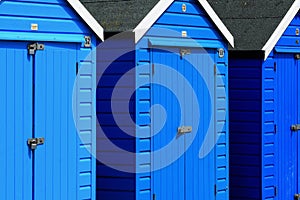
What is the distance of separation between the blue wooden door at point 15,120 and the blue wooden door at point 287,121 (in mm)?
4152

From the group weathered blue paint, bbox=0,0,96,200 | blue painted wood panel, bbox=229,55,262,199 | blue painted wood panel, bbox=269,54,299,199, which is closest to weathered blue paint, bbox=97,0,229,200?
weathered blue paint, bbox=0,0,96,200

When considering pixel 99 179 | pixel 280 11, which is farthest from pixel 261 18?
pixel 99 179

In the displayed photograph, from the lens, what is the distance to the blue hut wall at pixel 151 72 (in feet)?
27.2

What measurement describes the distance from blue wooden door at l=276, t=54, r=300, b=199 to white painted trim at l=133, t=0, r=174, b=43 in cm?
237

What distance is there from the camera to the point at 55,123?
7.55m

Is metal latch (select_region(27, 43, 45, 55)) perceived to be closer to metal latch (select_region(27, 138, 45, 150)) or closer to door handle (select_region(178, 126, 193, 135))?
metal latch (select_region(27, 138, 45, 150))

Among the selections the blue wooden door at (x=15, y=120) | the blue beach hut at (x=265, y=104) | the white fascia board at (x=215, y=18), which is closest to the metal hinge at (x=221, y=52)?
the white fascia board at (x=215, y=18)

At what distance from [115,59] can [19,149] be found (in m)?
1.64

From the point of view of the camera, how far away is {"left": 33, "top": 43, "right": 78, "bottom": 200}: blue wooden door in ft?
24.2

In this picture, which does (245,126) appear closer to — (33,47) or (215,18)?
(215,18)

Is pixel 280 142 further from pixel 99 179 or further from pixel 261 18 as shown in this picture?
pixel 99 179

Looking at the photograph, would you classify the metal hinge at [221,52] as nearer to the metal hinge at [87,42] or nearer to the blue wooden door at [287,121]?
the blue wooden door at [287,121]

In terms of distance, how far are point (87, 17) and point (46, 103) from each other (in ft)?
3.37

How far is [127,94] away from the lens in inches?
325
